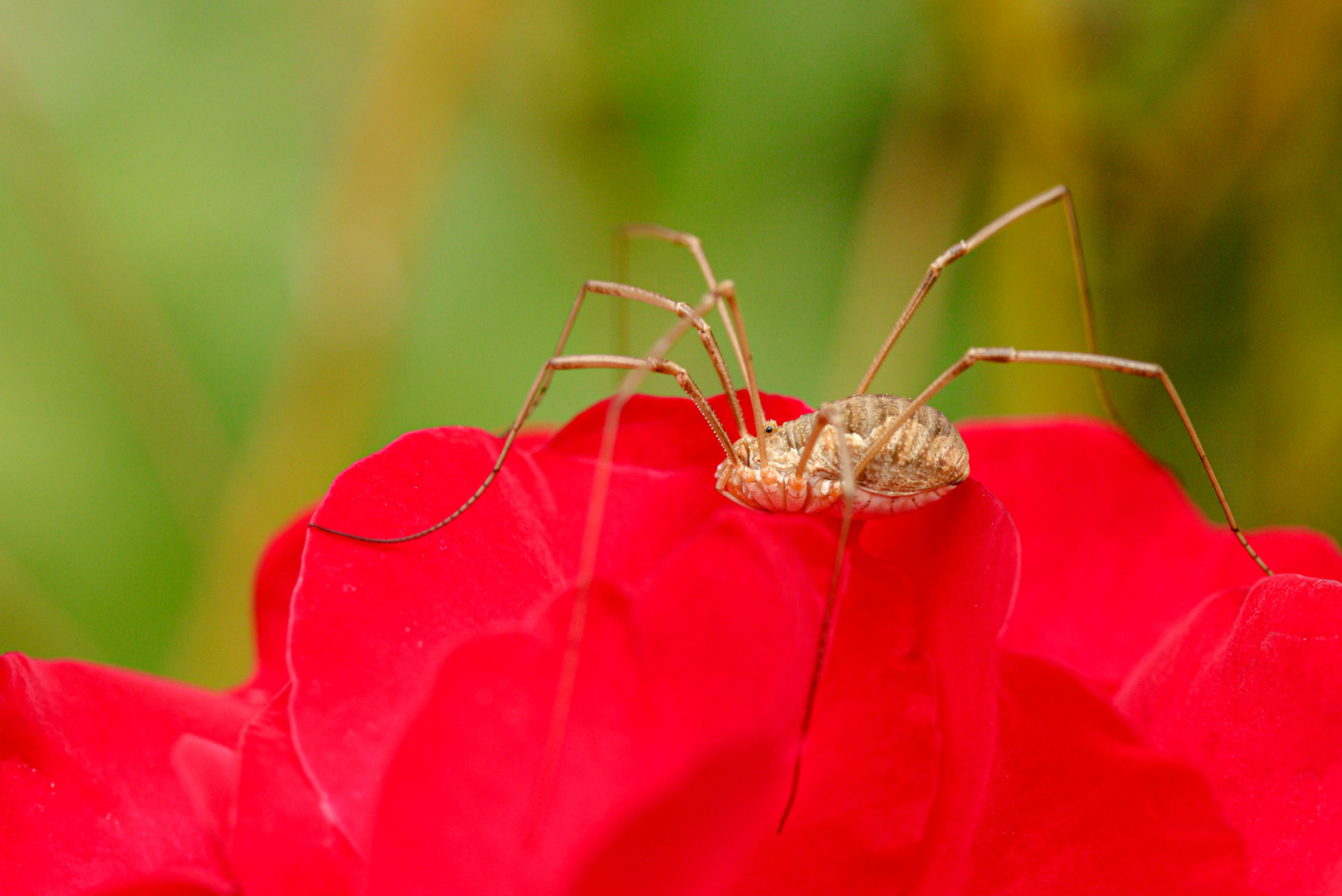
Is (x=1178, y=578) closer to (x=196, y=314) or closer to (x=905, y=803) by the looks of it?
(x=905, y=803)

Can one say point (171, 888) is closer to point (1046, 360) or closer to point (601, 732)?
point (601, 732)

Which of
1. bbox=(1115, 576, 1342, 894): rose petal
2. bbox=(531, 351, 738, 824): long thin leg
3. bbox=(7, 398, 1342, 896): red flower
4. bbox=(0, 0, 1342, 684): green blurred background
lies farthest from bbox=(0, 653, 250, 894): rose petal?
bbox=(0, 0, 1342, 684): green blurred background

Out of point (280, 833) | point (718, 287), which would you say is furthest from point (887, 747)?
point (718, 287)

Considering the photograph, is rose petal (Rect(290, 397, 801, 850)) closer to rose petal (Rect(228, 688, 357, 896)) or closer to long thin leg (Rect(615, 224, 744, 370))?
rose petal (Rect(228, 688, 357, 896))

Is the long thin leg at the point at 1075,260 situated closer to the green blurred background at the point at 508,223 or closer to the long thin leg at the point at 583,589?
the green blurred background at the point at 508,223

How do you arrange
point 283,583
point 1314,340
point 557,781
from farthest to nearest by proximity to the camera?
point 1314,340 → point 283,583 → point 557,781

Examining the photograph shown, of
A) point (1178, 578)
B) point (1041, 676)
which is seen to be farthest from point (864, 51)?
point (1041, 676)

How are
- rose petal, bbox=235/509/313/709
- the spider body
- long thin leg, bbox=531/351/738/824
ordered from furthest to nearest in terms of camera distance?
the spider body
rose petal, bbox=235/509/313/709
long thin leg, bbox=531/351/738/824
